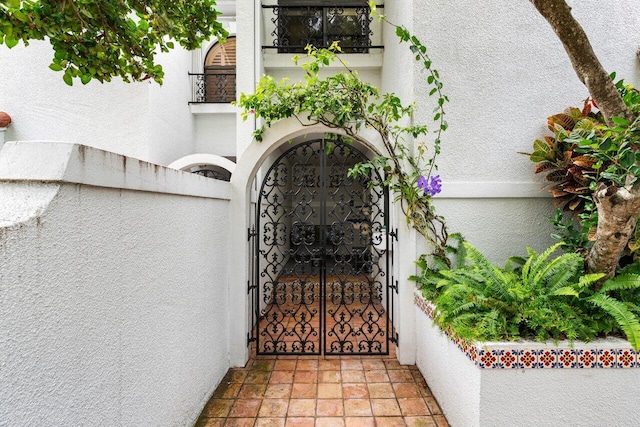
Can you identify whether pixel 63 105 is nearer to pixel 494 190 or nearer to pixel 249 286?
pixel 249 286

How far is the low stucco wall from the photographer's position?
4.06 feet

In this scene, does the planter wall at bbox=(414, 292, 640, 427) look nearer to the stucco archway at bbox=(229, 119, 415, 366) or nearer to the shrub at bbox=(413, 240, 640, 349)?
the shrub at bbox=(413, 240, 640, 349)

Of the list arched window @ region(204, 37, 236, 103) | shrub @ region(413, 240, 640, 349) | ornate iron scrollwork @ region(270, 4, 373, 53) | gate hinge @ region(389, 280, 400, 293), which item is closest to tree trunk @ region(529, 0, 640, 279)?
shrub @ region(413, 240, 640, 349)

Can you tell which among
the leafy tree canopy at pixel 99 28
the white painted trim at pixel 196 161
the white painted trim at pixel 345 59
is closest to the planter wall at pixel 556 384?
the leafy tree canopy at pixel 99 28

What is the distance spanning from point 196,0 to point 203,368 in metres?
3.96

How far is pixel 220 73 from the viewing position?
8.26 metres

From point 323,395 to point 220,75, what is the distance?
25.4 feet

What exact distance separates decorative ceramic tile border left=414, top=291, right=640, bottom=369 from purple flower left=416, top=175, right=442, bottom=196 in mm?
1668

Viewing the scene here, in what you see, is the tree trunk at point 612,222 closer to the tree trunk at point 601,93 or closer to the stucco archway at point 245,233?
the tree trunk at point 601,93

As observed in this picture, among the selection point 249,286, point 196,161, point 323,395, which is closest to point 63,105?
point 196,161

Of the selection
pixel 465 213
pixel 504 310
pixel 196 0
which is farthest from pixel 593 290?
pixel 196 0

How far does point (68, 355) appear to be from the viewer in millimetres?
1425

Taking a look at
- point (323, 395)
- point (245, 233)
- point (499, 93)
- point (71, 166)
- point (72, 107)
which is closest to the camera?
point (71, 166)

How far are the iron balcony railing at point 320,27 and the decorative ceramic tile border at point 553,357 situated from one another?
538 centimetres
